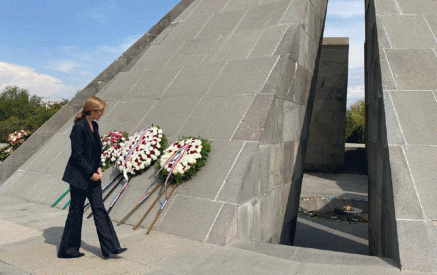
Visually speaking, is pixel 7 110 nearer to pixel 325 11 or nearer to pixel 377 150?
pixel 325 11

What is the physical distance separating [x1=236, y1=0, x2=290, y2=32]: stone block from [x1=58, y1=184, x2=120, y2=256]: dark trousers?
17.9 ft

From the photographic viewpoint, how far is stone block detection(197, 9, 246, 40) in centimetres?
838

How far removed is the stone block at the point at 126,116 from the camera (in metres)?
7.02

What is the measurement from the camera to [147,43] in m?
10.4

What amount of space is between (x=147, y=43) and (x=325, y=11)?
4884mm

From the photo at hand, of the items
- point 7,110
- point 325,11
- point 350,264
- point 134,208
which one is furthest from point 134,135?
point 7,110

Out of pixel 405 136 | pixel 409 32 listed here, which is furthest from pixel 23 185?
pixel 409 32

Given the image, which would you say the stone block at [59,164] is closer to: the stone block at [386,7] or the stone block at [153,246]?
the stone block at [153,246]

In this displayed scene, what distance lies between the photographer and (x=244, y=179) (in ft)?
16.2

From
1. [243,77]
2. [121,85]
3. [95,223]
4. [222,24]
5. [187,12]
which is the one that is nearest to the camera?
[95,223]

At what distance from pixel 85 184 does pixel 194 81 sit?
3822mm

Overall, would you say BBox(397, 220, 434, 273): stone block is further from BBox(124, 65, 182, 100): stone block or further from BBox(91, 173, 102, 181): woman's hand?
BBox(124, 65, 182, 100): stone block

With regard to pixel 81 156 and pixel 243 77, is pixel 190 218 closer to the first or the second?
pixel 81 156

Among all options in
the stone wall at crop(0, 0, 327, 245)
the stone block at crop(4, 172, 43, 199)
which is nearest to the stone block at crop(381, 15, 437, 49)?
the stone wall at crop(0, 0, 327, 245)
